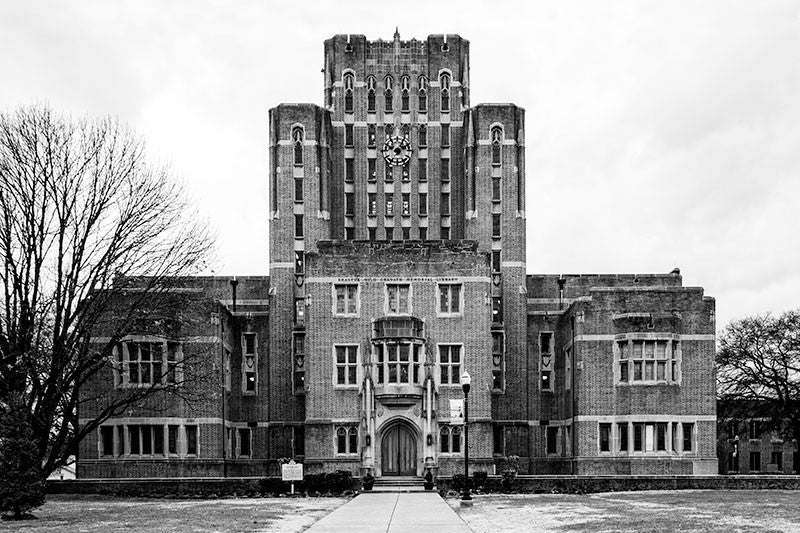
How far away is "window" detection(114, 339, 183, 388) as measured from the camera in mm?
53656

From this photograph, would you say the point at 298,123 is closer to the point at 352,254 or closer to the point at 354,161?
the point at 354,161

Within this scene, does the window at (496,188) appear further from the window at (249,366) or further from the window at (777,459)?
the window at (777,459)

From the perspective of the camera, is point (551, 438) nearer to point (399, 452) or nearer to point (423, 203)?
point (399, 452)

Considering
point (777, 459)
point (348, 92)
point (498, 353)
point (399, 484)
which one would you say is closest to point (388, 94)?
point (348, 92)

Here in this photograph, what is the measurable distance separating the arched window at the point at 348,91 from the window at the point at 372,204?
5.04m

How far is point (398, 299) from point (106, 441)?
A: 608 inches

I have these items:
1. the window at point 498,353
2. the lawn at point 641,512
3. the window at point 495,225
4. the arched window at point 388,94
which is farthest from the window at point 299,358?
the lawn at point 641,512

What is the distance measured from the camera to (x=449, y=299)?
2172 inches

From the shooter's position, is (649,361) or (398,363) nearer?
(398,363)

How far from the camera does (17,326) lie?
40000mm

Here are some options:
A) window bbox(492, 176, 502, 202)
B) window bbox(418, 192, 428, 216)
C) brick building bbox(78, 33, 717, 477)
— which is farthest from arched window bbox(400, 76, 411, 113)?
brick building bbox(78, 33, 717, 477)

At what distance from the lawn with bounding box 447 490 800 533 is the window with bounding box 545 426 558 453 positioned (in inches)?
653

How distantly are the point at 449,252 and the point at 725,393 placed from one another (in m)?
32.4

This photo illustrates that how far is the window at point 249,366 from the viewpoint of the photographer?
6284cm
